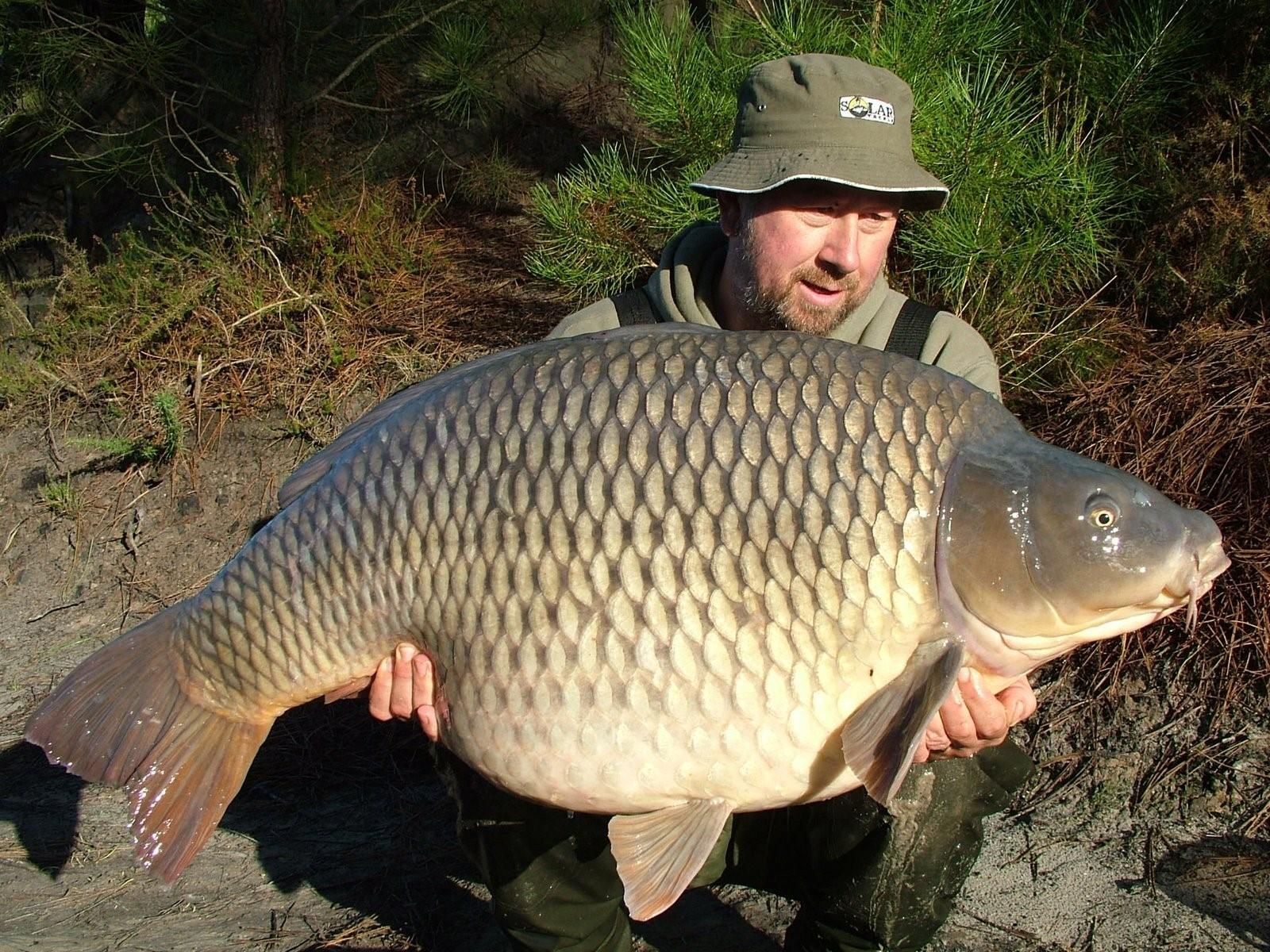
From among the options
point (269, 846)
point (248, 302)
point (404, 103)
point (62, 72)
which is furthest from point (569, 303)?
point (62, 72)

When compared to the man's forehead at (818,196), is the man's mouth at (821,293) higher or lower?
lower

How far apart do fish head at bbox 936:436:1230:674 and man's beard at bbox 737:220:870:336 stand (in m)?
0.66

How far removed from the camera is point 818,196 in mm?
1873

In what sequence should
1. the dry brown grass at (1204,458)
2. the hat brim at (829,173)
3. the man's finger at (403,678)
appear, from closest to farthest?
the man's finger at (403,678)
the hat brim at (829,173)
the dry brown grass at (1204,458)

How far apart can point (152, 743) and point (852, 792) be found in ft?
3.37

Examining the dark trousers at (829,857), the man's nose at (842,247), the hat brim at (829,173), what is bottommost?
the dark trousers at (829,857)

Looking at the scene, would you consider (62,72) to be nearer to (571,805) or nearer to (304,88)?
(304,88)

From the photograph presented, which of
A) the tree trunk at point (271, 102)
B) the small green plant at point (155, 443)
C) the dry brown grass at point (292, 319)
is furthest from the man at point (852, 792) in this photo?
the tree trunk at point (271, 102)

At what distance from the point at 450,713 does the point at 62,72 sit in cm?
376

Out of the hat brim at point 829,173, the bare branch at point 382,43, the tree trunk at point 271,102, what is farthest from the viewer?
the bare branch at point 382,43

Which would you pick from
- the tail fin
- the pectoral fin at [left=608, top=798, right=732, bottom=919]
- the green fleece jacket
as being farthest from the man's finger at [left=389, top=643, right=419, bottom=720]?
the green fleece jacket

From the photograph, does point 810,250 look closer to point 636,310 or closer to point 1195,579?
point 636,310

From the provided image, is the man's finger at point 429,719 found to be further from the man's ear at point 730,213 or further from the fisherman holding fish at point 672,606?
the man's ear at point 730,213

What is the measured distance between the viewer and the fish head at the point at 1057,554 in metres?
1.27
